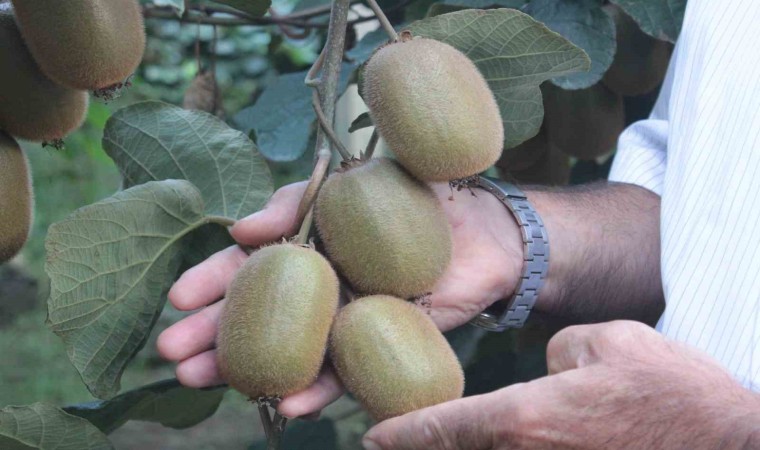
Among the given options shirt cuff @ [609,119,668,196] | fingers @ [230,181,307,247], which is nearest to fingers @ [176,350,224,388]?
fingers @ [230,181,307,247]

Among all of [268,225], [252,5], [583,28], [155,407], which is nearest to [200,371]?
[268,225]

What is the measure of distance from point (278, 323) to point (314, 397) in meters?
0.08

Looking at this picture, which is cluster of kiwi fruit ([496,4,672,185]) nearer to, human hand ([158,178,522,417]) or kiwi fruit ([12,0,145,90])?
human hand ([158,178,522,417])

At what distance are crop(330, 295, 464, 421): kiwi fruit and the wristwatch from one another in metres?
0.31

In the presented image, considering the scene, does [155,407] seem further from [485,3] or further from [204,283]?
[485,3]

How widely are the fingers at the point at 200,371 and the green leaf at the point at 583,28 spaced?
1.75 ft

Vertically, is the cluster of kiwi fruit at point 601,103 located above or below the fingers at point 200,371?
above

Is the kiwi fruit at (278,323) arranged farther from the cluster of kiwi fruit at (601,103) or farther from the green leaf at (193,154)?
the cluster of kiwi fruit at (601,103)

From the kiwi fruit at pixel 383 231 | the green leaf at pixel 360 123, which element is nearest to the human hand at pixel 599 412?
the kiwi fruit at pixel 383 231

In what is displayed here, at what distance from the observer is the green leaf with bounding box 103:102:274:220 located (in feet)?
3.33

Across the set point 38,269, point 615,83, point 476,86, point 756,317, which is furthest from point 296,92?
point 38,269

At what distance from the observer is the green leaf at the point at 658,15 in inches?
47.6

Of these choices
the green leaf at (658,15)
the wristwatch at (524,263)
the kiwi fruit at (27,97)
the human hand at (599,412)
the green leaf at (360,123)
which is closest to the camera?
the human hand at (599,412)

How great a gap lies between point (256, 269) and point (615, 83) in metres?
0.73
